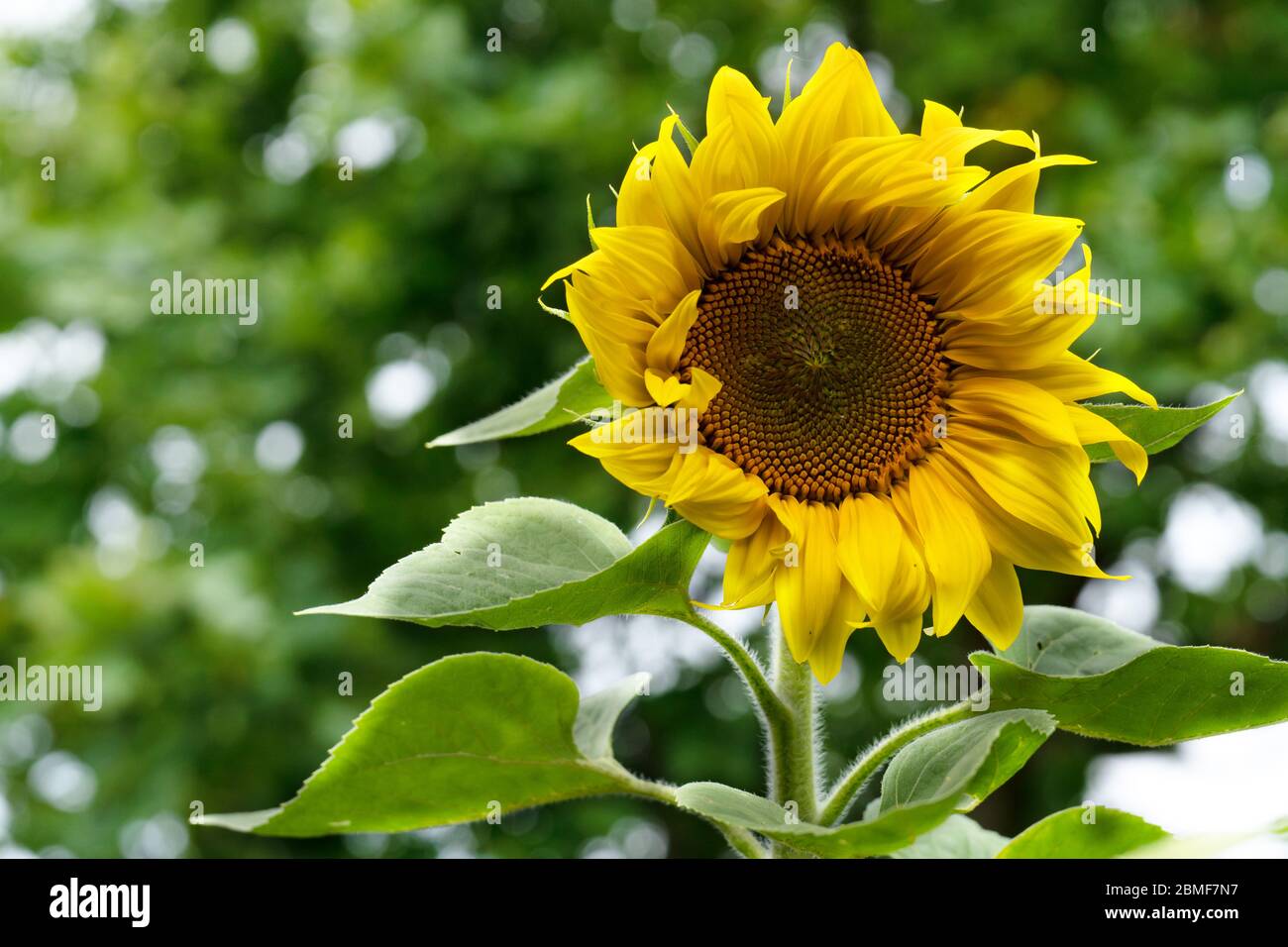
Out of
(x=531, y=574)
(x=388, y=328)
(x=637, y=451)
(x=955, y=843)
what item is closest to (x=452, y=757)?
(x=531, y=574)

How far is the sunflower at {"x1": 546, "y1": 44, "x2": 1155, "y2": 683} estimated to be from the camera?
1072mm

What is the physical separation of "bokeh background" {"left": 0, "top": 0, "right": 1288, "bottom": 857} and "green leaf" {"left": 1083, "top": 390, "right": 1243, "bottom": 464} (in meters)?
3.14

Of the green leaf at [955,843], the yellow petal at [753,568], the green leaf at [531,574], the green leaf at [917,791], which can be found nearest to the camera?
the green leaf at [917,791]

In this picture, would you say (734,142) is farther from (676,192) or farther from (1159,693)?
(1159,693)

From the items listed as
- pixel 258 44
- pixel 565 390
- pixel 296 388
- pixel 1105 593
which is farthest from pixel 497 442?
pixel 565 390

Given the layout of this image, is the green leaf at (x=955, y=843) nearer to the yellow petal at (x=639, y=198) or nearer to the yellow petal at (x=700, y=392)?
the yellow petal at (x=700, y=392)

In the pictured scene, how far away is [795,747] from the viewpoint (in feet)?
3.60

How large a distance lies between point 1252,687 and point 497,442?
3865mm

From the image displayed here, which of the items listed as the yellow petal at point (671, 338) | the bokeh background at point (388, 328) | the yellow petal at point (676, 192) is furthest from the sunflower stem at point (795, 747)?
the bokeh background at point (388, 328)

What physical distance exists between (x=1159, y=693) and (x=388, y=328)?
13.0ft

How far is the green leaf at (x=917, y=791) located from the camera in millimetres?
855

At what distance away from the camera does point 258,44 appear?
17.3ft

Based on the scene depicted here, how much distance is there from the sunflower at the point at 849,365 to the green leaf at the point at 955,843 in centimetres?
33
